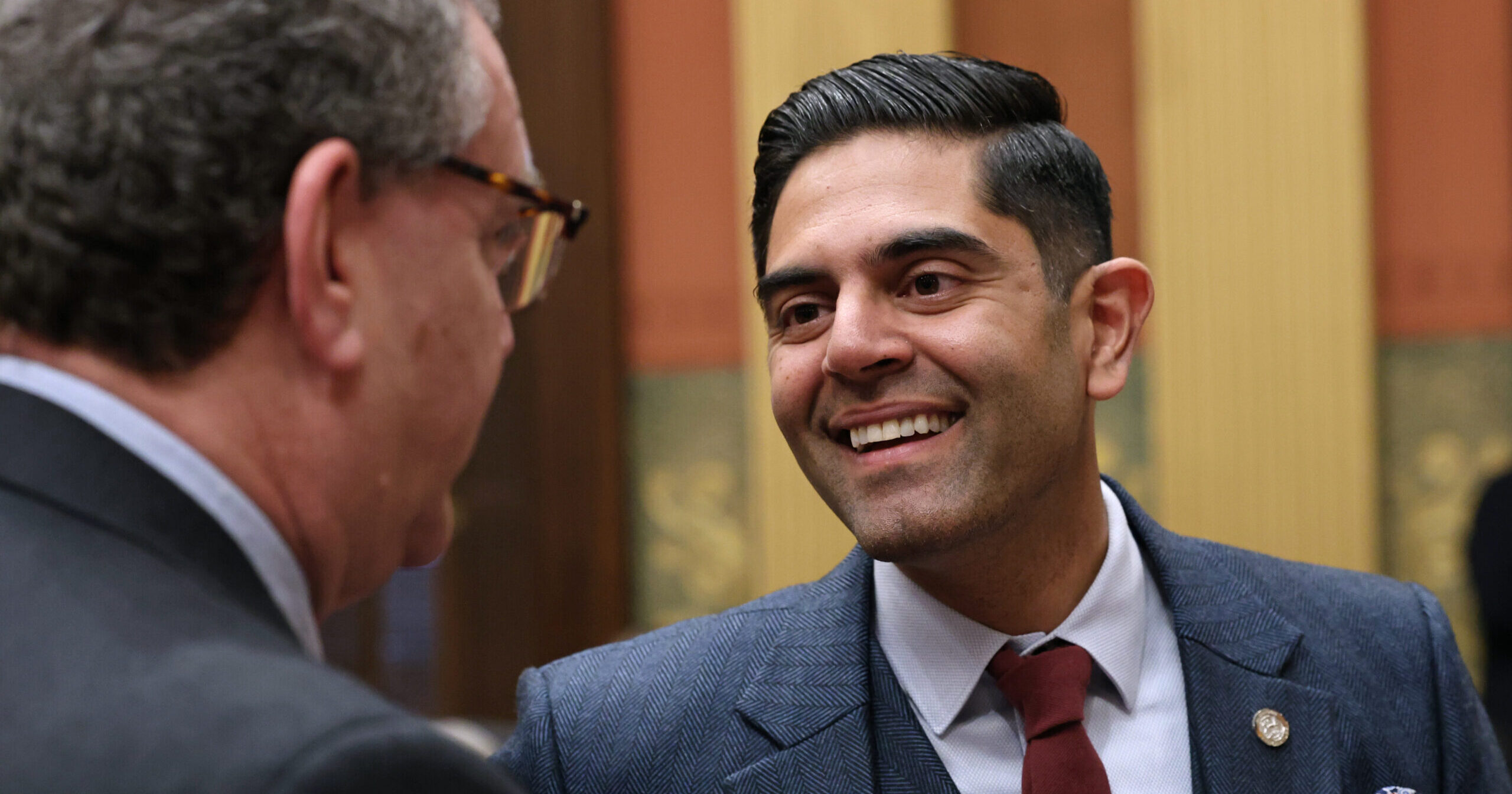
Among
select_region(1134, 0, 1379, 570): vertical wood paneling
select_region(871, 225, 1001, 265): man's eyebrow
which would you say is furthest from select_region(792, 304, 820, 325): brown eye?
select_region(1134, 0, 1379, 570): vertical wood paneling

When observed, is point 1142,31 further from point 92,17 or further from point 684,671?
point 92,17

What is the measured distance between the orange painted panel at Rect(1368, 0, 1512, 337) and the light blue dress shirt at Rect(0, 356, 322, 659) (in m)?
4.12

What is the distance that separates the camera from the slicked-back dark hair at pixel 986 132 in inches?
74.2

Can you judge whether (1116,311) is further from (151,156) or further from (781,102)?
(781,102)

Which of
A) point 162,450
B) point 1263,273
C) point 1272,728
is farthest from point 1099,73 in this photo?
point 162,450

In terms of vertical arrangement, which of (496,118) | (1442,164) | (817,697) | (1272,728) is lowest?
(1272,728)

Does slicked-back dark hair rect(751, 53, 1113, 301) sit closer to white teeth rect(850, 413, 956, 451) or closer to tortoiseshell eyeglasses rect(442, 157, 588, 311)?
white teeth rect(850, 413, 956, 451)

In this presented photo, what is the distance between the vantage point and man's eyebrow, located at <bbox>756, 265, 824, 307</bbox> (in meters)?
1.83

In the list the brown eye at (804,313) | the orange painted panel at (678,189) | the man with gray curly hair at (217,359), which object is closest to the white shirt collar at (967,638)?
the brown eye at (804,313)

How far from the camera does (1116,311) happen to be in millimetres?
1975

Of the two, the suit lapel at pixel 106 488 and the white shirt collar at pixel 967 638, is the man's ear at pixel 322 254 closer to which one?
the suit lapel at pixel 106 488

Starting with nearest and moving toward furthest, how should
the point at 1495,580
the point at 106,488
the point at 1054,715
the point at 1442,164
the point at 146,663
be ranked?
the point at 146,663 → the point at 106,488 → the point at 1054,715 → the point at 1495,580 → the point at 1442,164

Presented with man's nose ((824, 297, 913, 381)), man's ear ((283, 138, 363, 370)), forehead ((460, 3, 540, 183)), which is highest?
forehead ((460, 3, 540, 183))

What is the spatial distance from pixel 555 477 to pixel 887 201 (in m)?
3.08
